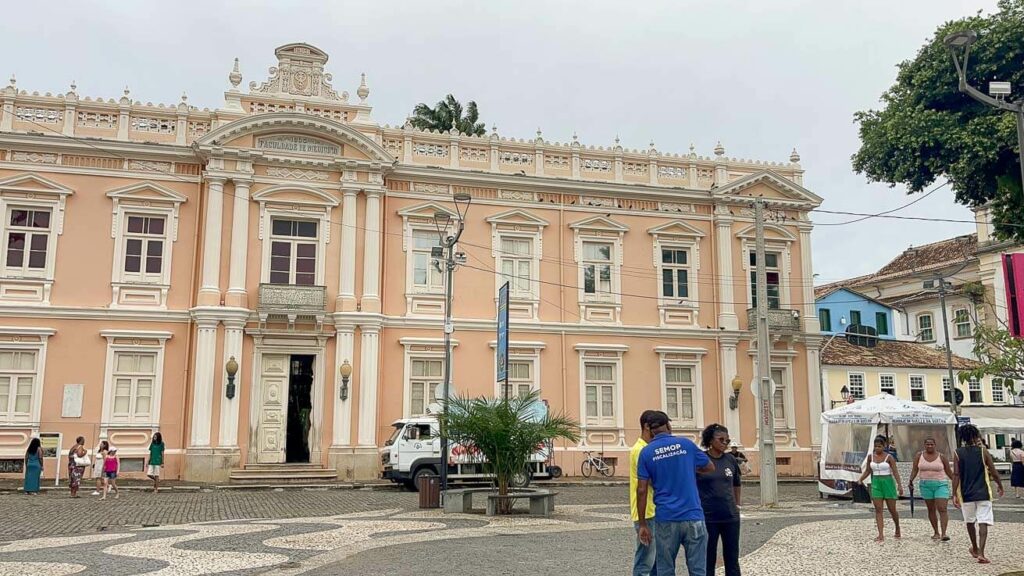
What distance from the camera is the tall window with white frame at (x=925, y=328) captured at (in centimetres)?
4554

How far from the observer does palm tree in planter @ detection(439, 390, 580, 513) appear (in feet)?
51.7

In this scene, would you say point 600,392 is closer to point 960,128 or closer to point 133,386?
point 960,128

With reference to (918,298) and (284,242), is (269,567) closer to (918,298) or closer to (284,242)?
(284,242)

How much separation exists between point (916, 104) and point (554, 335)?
11797 millimetres

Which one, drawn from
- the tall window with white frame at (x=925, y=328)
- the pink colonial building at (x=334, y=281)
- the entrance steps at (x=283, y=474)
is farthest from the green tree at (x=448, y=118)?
the tall window with white frame at (x=925, y=328)

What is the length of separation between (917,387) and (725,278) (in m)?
15.6

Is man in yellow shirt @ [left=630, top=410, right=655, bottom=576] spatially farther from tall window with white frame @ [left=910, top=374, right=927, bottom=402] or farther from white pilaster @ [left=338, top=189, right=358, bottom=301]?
tall window with white frame @ [left=910, top=374, right=927, bottom=402]

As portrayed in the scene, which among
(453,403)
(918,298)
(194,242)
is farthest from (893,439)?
(918,298)

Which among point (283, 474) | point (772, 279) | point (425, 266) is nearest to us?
point (283, 474)

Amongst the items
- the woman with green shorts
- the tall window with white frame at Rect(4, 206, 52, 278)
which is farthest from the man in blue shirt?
the tall window with white frame at Rect(4, 206, 52, 278)

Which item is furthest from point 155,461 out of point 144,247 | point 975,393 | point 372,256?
point 975,393

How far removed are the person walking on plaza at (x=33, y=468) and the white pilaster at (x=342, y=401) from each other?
23.6ft

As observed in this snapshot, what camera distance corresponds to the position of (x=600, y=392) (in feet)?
89.6

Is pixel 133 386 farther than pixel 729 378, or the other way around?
pixel 729 378
